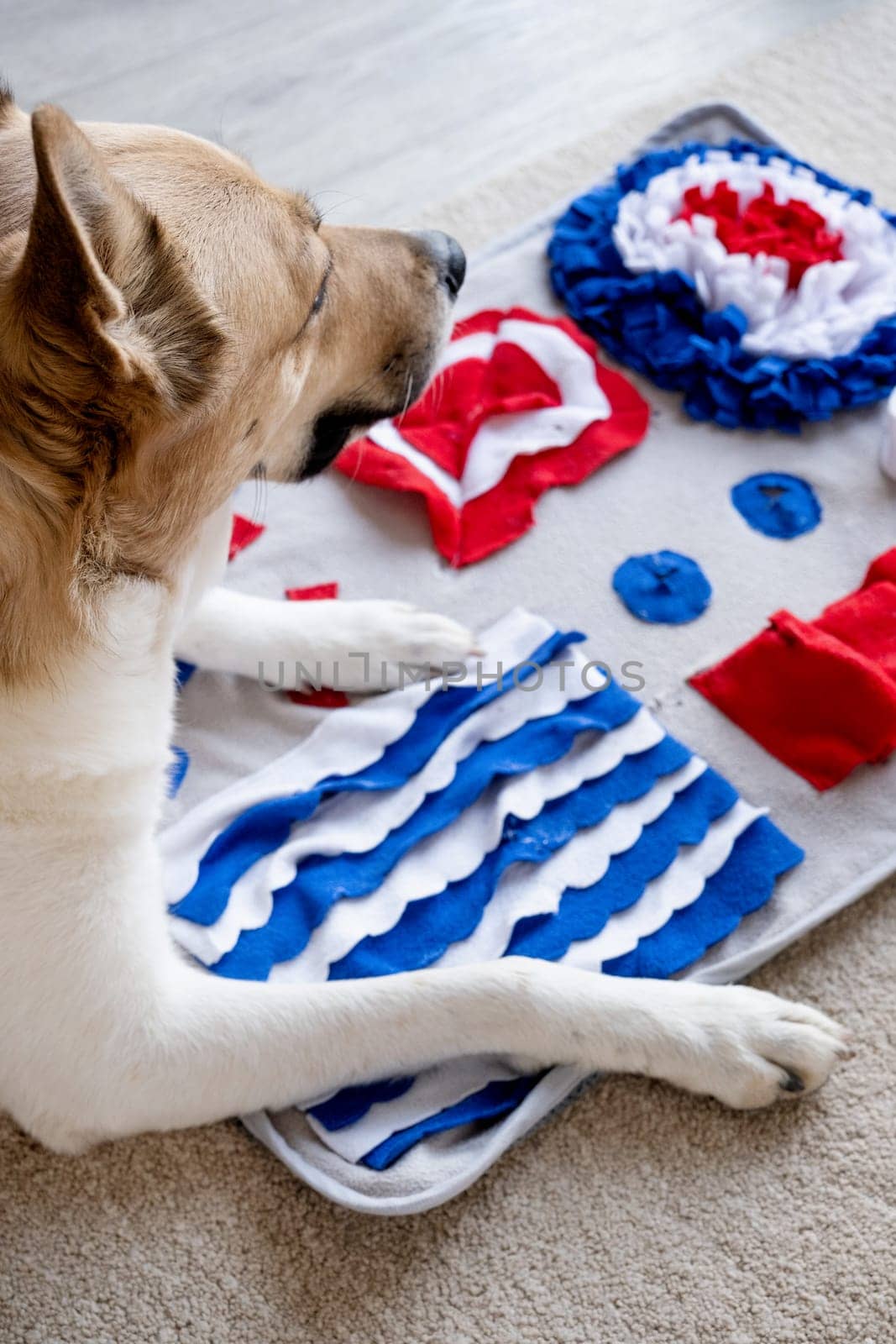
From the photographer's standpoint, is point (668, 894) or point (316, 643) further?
point (316, 643)

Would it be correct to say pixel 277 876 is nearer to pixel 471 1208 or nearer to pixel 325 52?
pixel 471 1208

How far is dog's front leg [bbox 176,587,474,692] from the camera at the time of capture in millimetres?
1738

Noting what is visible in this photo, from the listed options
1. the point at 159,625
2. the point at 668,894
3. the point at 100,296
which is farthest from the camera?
the point at 668,894

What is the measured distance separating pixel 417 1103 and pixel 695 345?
Result: 4.69 ft

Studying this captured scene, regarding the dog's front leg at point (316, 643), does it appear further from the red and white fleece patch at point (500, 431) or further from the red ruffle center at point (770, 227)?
the red ruffle center at point (770, 227)

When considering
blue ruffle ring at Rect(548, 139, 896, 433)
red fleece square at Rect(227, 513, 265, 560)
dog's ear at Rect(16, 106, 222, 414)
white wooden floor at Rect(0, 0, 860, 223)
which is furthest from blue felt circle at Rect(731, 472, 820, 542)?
dog's ear at Rect(16, 106, 222, 414)

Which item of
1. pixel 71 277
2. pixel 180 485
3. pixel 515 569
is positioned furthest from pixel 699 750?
pixel 71 277

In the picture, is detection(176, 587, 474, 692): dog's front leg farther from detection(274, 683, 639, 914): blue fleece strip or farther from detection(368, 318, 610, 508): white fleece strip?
detection(368, 318, 610, 508): white fleece strip

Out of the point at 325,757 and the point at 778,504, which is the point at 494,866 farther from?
the point at 778,504

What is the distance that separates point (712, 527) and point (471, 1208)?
3.83 feet

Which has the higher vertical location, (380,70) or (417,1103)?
(380,70)

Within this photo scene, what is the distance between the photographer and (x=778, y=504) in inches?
79.3

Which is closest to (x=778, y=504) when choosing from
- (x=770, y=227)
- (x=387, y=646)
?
(x=770, y=227)

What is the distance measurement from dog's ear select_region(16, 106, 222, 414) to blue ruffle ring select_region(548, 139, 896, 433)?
1254 millimetres
